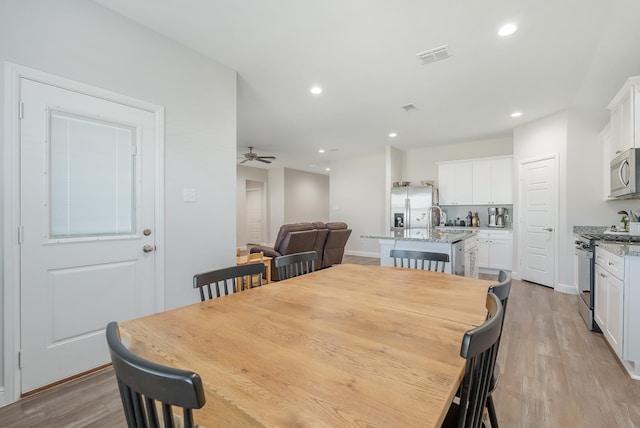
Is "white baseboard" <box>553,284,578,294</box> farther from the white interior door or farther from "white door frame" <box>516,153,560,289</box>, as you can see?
the white interior door

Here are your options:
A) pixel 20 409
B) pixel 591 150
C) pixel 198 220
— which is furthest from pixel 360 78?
pixel 20 409

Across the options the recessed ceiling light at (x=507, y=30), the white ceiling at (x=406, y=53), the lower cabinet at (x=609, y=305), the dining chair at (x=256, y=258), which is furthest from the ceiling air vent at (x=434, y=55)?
the dining chair at (x=256, y=258)

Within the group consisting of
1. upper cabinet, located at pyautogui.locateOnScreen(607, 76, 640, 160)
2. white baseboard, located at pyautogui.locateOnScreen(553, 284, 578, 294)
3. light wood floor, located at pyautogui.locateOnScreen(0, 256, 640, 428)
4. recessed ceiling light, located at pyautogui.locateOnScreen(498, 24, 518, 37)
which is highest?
recessed ceiling light, located at pyautogui.locateOnScreen(498, 24, 518, 37)

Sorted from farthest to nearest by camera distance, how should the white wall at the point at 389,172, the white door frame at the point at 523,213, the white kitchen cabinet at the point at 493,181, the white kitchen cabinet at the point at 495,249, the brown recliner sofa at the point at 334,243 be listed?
the white wall at the point at 389,172 → the brown recliner sofa at the point at 334,243 → the white kitchen cabinet at the point at 493,181 → the white kitchen cabinet at the point at 495,249 → the white door frame at the point at 523,213

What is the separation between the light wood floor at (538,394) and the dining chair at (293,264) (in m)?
1.22

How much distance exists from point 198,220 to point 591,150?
5327mm

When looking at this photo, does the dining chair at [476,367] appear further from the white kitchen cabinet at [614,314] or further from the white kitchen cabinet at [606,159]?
the white kitchen cabinet at [606,159]

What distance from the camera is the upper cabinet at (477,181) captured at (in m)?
5.56

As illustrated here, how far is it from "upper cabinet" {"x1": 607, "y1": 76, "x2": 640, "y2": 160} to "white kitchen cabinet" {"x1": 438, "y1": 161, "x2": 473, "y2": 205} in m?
2.65

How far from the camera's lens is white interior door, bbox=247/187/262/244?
31.6 ft

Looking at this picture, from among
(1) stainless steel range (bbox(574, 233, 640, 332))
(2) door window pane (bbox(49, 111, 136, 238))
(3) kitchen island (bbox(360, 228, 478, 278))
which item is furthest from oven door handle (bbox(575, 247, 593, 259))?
(2) door window pane (bbox(49, 111, 136, 238))

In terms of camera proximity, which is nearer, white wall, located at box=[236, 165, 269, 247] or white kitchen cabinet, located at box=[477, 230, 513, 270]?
white kitchen cabinet, located at box=[477, 230, 513, 270]

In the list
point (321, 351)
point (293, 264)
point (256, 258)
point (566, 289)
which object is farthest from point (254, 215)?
point (321, 351)

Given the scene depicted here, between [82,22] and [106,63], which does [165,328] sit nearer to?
[106,63]
